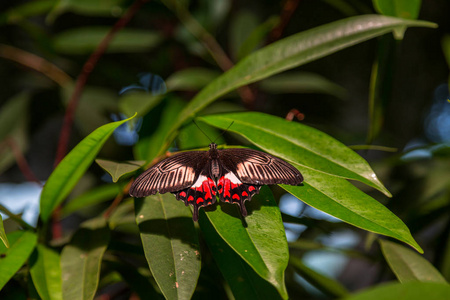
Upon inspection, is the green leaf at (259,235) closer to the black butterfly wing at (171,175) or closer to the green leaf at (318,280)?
the black butterfly wing at (171,175)

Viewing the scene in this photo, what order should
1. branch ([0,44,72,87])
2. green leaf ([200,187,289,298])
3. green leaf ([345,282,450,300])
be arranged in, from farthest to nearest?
branch ([0,44,72,87])
green leaf ([200,187,289,298])
green leaf ([345,282,450,300])

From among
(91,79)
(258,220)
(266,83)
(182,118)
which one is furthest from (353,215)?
(91,79)

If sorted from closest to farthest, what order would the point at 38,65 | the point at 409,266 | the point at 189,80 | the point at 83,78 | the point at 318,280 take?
the point at 409,266, the point at 318,280, the point at 189,80, the point at 83,78, the point at 38,65

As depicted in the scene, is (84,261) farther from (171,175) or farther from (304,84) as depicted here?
(304,84)

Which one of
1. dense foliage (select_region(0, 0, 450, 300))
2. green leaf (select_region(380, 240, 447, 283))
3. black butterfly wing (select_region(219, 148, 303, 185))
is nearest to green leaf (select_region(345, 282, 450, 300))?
dense foliage (select_region(0, 0, 450, 300))

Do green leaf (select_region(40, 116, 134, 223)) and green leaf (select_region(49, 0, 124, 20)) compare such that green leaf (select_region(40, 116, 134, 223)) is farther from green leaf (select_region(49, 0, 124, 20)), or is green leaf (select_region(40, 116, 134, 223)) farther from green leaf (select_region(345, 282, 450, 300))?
green leaf (select_region(49, 0, 124, 20))

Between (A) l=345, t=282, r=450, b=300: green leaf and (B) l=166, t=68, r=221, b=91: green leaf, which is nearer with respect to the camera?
(A) l=345, t=282, r=450, b=300: green leaf

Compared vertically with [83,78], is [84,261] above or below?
below

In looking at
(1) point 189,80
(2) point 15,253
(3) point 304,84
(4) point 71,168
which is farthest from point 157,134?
(3) point 304,84
